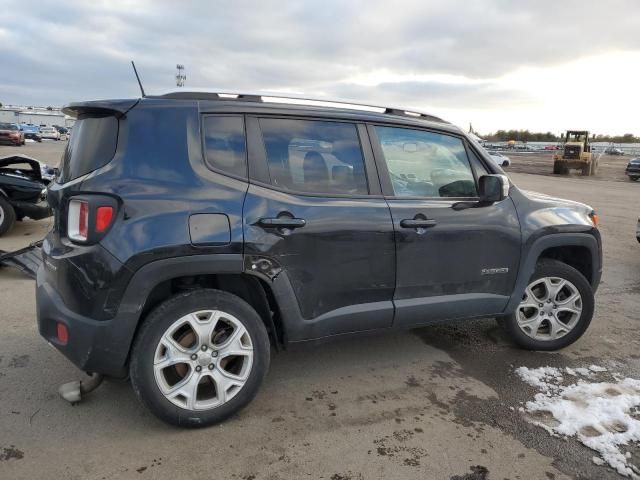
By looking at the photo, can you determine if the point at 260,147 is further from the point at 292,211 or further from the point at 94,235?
the point at 94,235

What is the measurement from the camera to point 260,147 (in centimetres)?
310

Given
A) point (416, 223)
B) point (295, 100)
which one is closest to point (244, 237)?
point (295, 100)

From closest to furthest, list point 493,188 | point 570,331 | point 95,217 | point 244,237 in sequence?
point 95,217
point 244,237
point 493,188
point 570,331

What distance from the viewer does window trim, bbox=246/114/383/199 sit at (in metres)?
3.06

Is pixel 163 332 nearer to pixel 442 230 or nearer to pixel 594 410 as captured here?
pixel 442 230

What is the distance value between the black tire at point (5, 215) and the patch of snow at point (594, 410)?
7554mm

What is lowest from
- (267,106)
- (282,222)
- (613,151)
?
(282,222)

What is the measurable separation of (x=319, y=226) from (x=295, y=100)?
837 mm

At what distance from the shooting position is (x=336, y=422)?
10.2ft

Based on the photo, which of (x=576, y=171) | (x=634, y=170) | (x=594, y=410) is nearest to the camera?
(x=594, y=410)

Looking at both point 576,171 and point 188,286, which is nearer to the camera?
point 188,286

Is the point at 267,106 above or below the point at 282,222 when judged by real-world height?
above

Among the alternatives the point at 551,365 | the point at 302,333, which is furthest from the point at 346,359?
the point at 551,365

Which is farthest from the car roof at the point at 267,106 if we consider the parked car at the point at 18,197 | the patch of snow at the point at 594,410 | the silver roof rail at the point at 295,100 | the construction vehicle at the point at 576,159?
the construction vehicle at the point at 576,159
